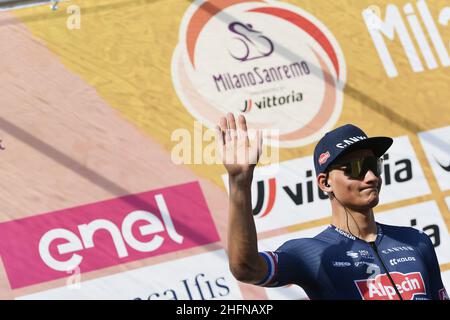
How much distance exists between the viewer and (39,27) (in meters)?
7.20

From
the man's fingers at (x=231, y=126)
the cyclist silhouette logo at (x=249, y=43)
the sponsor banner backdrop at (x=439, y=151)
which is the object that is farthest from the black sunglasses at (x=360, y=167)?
the sponsor banner backdrop at (x=439, y=151)

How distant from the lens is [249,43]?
7.52 m

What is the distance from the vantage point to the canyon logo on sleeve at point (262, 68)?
7.44 m

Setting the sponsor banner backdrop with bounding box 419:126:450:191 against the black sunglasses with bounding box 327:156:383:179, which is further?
the sponsor banner backdrop with bounding box 419:126:450:191

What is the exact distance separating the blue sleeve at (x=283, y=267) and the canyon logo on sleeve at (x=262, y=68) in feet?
12.0

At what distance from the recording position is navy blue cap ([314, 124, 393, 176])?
396 cm

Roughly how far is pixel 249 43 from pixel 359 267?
3.93 m

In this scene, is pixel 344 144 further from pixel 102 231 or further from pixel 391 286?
pixel 102 231

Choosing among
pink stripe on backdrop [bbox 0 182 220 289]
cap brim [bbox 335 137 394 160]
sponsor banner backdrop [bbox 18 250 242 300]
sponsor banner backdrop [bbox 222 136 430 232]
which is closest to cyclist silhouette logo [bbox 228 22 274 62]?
sponsor banner backdrop [bbox 222 136 430 232]

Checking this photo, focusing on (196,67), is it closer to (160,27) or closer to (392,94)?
(160,27)

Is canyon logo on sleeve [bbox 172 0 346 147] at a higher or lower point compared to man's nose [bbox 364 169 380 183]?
higher

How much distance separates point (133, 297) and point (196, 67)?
1.99 metres

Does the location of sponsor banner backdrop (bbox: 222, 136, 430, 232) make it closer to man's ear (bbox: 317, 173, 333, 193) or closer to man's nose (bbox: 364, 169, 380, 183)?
man's ear (bbox: 317, 173, 333, 193)

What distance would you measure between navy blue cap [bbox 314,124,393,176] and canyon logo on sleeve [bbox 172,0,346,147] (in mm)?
3356
